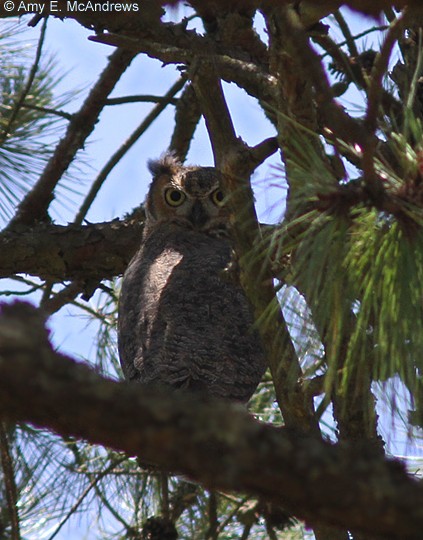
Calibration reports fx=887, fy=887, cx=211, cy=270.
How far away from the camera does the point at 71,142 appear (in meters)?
3.91

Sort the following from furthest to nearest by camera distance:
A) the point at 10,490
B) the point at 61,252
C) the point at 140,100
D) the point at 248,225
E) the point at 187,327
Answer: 1. the point at 140,100
2. the point at 61,252
3. the point at 187,327
4. the point at 10,490
5. the point at 248,225

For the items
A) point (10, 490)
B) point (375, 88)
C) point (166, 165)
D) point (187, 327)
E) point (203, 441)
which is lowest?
point (203, 441)

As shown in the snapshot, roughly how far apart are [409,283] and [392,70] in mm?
1841

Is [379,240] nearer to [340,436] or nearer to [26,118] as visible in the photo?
[340,436]

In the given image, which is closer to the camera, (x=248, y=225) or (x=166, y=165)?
(x=248, y=225)

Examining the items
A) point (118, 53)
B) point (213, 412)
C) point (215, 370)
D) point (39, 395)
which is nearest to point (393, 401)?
point (213, 412)

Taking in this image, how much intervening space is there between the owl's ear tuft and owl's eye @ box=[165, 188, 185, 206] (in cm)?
13


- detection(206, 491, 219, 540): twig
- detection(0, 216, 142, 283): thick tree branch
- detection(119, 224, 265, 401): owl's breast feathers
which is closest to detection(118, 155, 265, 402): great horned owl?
detection(119, 224, 265, 401): owl's breast feathers

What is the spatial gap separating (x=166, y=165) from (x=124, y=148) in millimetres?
429

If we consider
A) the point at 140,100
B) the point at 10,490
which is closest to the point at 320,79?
the point at 10,490

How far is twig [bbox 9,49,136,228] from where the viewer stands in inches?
153

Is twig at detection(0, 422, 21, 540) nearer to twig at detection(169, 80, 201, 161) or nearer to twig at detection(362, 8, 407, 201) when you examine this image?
twig at detection(362, 8, 407, 201)

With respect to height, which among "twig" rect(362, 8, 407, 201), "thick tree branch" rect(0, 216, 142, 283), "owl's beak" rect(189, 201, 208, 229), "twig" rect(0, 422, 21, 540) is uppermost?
"owl's beak" rect(189, 201, 208, 229)

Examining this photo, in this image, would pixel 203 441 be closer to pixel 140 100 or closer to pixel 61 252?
pixel 61 252
